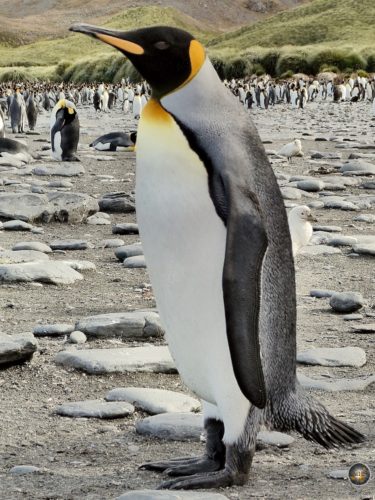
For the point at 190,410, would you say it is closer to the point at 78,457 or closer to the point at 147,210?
the point at 78,457

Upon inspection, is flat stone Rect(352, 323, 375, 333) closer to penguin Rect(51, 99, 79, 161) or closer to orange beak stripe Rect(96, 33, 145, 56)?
orange beak stripe Rect(96, 33, 145, 56)

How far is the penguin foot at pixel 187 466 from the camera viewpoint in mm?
2959

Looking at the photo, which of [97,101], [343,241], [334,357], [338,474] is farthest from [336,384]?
[97,101]

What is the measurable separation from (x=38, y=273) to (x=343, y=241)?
2.79 m

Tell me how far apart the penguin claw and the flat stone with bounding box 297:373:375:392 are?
1.20 m

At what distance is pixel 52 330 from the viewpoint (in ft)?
15.5

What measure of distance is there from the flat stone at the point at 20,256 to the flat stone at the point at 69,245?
0.53m

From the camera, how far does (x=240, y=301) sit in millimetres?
2705

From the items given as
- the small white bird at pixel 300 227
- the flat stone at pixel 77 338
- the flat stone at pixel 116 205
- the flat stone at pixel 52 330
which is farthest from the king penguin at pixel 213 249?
the flat stone at pixel 116 205

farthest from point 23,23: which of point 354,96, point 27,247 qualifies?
point 27,247

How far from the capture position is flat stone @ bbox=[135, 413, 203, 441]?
11.2 ft

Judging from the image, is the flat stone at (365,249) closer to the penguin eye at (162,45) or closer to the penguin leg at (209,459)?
the penguin leg at (209,459)

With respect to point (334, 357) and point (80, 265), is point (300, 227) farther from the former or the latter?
point (334, 357)

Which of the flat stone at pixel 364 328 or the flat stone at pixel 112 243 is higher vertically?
the flat stone at pixel 364 328
